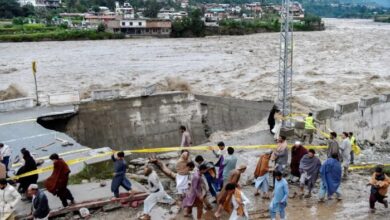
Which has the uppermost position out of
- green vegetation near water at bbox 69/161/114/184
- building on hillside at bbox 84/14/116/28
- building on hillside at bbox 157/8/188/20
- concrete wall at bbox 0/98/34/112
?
building on hillside at bbox 157/8/188/20

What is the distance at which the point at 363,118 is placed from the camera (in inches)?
798

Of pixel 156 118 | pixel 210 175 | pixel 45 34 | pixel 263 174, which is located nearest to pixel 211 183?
pixel 210 175

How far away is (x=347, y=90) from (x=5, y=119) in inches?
1070

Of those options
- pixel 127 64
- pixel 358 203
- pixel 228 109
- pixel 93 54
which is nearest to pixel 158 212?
pixel 358 203

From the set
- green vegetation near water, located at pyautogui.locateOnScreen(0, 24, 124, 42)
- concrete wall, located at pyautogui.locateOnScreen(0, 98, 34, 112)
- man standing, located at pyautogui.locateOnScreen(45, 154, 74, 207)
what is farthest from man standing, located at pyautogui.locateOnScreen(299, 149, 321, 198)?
green vegetation near water, located at pyautogui.locateOnScreen(0, 24, 124, 42)

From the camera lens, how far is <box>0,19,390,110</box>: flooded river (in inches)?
1475

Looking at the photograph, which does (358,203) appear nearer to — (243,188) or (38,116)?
(243,188)

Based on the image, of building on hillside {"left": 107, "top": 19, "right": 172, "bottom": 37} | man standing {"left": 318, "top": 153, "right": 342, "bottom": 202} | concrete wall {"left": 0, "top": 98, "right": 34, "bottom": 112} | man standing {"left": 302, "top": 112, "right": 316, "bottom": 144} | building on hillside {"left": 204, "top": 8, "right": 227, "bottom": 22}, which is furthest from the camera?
building on hillside {"left": 204, "top": 8, "right": 227, "bottom": 22}

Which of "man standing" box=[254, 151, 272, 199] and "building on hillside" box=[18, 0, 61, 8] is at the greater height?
"building on hillside" box=[18, 0, 61, 8]

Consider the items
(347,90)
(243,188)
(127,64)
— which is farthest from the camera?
(127,64)

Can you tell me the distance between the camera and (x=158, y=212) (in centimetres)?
1030

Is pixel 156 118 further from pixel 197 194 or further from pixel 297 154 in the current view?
pixel 197 194

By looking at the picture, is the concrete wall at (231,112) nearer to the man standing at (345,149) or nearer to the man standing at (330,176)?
the man standing at (345,149)

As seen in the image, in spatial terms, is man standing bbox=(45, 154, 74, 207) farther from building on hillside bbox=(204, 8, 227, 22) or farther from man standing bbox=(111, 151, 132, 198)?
building on hillside bbox=(204, 8, 227, 22)
